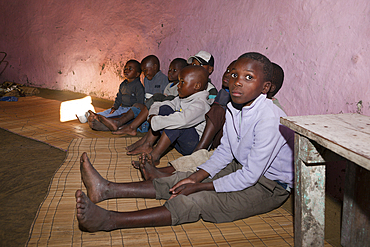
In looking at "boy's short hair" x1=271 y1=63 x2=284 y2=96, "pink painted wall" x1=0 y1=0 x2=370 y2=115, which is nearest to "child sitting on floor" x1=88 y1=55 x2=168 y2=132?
"pink painted wall" x1=0 y1=0 x2=370 y2=115

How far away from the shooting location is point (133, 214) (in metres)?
1.50

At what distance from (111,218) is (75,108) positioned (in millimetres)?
3764

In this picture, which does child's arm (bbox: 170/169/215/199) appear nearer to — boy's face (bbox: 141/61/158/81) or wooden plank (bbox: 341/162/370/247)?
wooden plank (bbox: 341/162/370/247)

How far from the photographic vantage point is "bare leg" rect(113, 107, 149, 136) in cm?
334

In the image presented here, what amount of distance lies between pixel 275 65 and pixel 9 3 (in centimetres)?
739

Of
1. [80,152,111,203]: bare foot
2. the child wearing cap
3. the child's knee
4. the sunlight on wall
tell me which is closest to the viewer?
[80,152,111,203]: bare foot

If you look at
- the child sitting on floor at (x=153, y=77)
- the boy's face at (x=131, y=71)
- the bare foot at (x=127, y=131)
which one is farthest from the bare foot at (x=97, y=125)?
the boy's face at (x=131, y=71)

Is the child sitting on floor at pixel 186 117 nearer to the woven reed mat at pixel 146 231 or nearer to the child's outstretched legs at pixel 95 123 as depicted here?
the woven reed mat at pixel 146 231

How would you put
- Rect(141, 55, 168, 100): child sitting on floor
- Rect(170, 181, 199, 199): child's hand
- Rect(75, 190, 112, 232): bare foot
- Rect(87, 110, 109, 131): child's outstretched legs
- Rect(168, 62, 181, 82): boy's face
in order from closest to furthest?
Rect(75, 190, 112, 232): bare foot → Rect(170, 181, 199, 199): child's hand → Rect(168, 62, 181, 82): boy's face → Rect(87, 110, 109, 131): child's outstretched legs → Rect(141, 55, 168, 100): child sitting on floor

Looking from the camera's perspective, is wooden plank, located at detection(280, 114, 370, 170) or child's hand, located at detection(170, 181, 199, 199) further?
child's hand, located at detection(170, 181, 199, 199)

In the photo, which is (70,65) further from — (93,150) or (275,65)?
(275,65)

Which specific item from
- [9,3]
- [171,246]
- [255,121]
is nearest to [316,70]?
[255,121]

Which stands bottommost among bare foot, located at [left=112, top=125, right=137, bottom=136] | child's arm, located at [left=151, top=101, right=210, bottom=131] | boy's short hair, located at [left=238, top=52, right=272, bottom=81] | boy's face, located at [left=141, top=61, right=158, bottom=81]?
bare foot, located at [left=112, top=125, right=137, bottom=136]

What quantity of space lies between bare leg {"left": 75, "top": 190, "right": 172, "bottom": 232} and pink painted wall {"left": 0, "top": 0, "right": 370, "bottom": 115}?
4.12 feet
